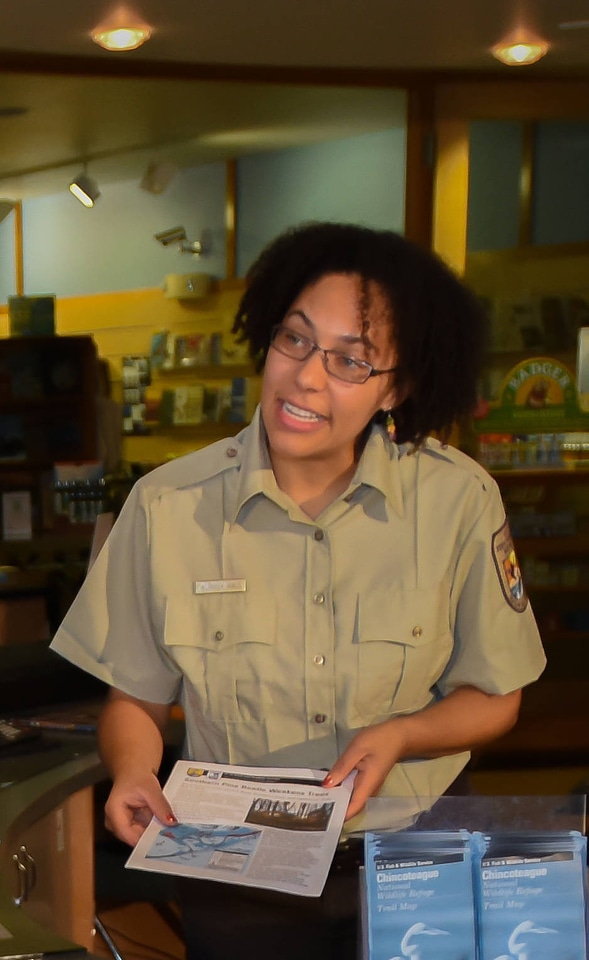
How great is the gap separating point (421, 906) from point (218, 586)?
2.19ft

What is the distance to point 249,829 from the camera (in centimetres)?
120

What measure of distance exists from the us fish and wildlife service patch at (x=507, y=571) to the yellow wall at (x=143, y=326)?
2.98 m

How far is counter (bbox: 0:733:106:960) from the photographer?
175 cm

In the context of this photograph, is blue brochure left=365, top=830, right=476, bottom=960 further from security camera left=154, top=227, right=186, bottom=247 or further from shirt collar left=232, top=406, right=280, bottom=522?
security camera left=154, top=227, right=186, bottom=247

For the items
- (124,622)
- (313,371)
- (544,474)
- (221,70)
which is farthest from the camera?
(544,474)

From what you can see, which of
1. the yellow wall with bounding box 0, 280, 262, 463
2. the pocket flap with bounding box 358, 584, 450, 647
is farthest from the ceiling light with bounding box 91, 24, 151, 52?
the pocket flap with bounding box 358, 584, 450, 647

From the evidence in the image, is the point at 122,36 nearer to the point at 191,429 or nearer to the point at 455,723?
the point at 191,429

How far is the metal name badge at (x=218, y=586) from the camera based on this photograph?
1.53m

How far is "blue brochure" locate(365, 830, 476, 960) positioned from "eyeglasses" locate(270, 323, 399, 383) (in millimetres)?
692

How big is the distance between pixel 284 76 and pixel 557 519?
6.45ft

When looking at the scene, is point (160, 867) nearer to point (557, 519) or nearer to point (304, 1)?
point (304, 1)

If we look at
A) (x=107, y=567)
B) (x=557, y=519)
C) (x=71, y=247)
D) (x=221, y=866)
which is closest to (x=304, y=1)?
(x=71, y=247)

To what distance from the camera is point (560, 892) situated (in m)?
0.94

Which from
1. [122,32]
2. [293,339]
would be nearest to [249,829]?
[293,339]
